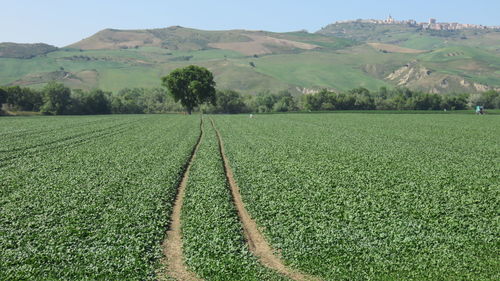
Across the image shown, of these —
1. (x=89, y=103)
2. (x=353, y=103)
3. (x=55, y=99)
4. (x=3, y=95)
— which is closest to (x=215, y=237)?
(x=55, y=99)

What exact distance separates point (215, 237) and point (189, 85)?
405 feet

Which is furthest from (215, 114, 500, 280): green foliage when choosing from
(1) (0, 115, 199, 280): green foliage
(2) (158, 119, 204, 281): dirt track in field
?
(1) (0, 115, 199, 280): green foliage

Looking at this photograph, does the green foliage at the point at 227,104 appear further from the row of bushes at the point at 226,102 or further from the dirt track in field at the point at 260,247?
the dirt track in field at the point at 260,247

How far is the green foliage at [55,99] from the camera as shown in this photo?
130750 millimetres

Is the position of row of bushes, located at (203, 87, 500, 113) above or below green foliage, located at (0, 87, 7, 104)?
below

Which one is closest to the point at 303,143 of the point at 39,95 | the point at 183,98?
the point at 183,98

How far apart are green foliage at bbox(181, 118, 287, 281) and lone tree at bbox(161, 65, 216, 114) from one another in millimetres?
110541

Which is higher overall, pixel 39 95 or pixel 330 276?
pixel 39 95

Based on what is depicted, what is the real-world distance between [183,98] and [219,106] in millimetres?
Answer: 30324

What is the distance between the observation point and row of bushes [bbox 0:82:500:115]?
134 metres

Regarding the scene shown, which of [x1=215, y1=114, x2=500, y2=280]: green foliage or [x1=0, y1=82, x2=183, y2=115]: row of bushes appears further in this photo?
[x1=0, y1=82, x2=183, y2=115]: row of bushes

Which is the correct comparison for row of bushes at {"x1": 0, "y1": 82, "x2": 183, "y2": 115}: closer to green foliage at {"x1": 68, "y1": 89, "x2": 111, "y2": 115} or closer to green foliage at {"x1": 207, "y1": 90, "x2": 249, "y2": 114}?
green foliage at {"x1": 68, "y1": 89, "x2": 111, "y2": 115}

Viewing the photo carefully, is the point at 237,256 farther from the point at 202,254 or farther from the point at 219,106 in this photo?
the point at 219,106

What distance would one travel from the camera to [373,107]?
6280 inches
